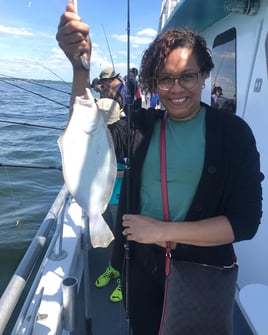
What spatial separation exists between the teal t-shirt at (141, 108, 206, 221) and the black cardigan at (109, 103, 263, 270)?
0.03 meters

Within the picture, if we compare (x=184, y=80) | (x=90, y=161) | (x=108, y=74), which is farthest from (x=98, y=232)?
(x=108, y=74)

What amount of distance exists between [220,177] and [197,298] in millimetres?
539

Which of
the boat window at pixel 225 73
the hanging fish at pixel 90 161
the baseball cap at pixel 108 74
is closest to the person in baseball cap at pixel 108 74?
the baseball cap at pixel 108 74

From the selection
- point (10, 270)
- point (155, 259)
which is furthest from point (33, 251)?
point (10, 270)

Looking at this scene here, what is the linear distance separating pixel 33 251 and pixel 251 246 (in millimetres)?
1866

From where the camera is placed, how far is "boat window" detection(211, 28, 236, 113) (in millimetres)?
3412

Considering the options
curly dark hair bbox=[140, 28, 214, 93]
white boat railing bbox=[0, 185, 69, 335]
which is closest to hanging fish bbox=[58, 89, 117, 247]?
curly dark hair bbox=[140, 28, 214, 93]

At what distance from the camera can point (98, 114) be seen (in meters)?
1.27

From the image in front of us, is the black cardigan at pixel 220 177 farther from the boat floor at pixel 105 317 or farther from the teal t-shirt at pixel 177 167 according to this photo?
the boat floor at pixel 105 317

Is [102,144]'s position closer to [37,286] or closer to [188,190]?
[188,190]

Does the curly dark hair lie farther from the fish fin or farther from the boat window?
the boat window

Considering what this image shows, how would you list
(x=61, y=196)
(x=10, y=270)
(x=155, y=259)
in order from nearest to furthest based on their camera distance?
1. (x=155, y=259)
2. (x=61, y=196)
3. (x=10, y=270)

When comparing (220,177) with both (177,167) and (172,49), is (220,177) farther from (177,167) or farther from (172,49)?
(172,49)

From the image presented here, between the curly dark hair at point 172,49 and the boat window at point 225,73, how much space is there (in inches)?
76.1
